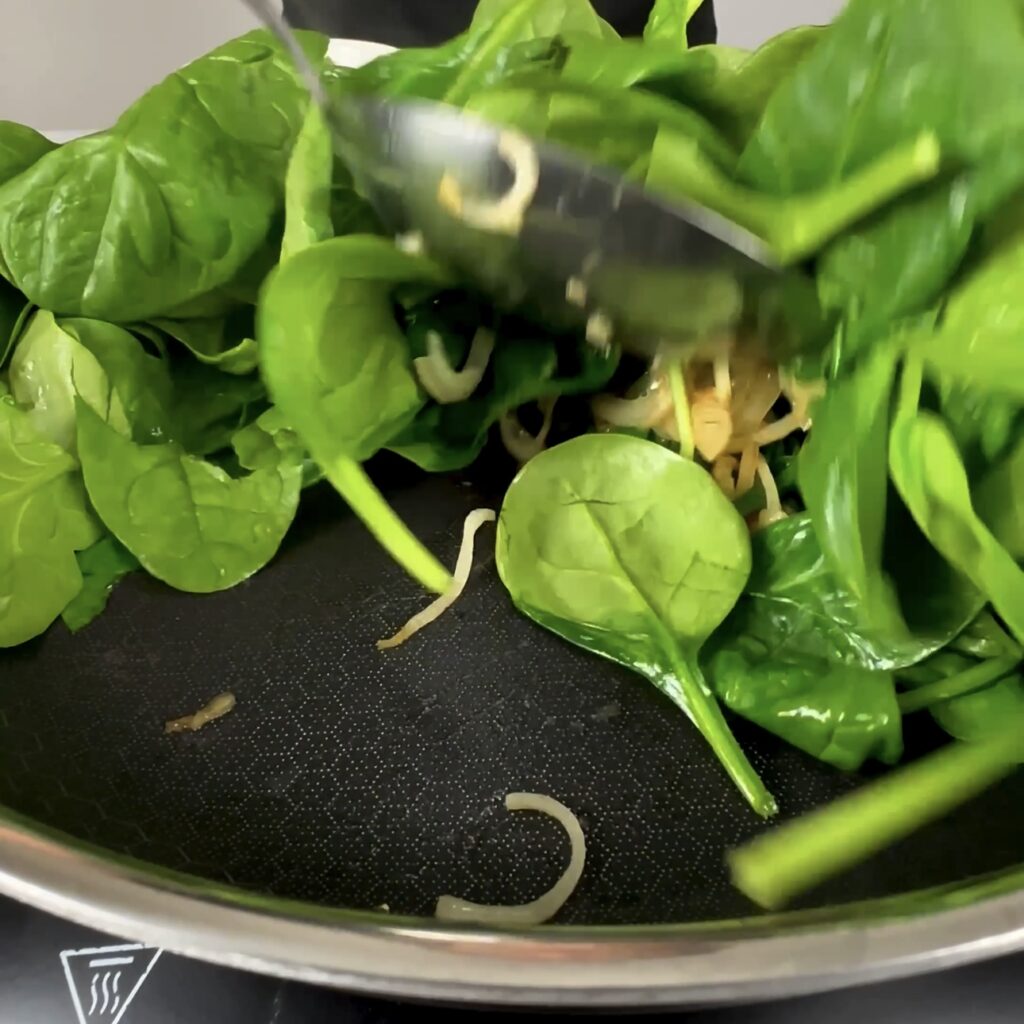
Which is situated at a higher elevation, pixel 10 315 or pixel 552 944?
pixel 10 315

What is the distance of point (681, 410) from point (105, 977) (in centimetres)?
31

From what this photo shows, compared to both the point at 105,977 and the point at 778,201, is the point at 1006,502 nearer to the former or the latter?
the point at 778,201

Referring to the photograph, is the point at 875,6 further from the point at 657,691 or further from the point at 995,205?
the point at 657,691

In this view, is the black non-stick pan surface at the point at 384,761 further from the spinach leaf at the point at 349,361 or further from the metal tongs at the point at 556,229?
the metal tongs at the point at 556,229

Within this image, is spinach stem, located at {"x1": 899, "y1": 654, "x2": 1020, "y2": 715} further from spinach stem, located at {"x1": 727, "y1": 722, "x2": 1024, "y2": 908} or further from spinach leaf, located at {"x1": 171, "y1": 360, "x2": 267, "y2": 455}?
spinach leaf, located at {"x1": 171, "y1": 360, "x2": 267, "y2": 455}

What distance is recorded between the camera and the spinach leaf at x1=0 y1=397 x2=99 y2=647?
1.47ft

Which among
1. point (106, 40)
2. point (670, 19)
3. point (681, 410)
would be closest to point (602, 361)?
point (681, 410)

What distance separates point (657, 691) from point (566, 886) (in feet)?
0.31

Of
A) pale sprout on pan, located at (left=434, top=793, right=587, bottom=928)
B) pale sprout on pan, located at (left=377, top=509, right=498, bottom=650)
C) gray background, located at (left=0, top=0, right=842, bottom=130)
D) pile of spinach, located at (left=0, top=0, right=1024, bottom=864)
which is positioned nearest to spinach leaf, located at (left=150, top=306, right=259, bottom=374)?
pile of spinach, located at (left=0, top=0, right=1024, bottom=864)

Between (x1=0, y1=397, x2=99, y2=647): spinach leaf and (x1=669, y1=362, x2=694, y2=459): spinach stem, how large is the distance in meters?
0.26

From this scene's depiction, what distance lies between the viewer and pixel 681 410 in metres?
0.46

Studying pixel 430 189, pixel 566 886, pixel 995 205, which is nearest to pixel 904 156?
pixel 995 205

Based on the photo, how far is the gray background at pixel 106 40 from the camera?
3.61ft

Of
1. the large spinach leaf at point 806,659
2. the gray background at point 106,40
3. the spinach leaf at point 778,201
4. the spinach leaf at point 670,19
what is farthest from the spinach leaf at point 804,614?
the gray background at point 106,40
